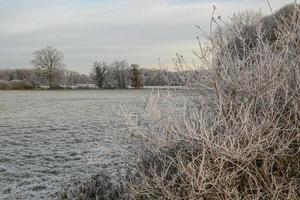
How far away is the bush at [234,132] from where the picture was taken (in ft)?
16.9

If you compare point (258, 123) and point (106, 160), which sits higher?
point (258, 123)

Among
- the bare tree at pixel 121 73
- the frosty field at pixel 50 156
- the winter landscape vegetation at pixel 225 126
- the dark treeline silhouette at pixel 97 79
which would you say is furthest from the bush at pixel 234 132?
the bare tree at pixel 121 73

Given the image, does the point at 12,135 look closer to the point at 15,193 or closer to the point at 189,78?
the point at 15,193

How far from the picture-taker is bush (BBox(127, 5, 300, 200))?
5141 millimetres

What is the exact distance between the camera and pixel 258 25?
5.78 m

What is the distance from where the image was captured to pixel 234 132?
204 inches

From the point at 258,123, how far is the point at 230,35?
52.1 inches

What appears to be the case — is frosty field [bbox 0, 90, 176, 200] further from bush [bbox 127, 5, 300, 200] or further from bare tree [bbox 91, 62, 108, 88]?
bare tree [bbox 91, 62, 108, 88]

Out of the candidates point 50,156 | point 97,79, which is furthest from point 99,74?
point 50,156

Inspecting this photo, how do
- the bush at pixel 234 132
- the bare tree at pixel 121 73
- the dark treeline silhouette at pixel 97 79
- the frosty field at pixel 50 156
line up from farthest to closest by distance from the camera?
the bare tree at pixel 121 73
the dark treeline silhouette at pixel 97 79
the frosty field at pixel 50 156
the bush at pixel 234 132

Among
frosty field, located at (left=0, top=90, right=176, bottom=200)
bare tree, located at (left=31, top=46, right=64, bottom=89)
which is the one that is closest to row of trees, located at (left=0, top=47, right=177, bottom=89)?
bare tree, located at (left=31, top=46, right=64, bottom=89)

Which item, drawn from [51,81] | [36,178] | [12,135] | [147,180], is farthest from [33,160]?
[51,81]

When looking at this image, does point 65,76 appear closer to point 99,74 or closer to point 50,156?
point 99,74

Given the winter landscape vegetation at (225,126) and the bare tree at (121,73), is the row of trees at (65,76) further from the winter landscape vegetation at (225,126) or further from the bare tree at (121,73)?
the winter landscape vegetation at (225,126)
